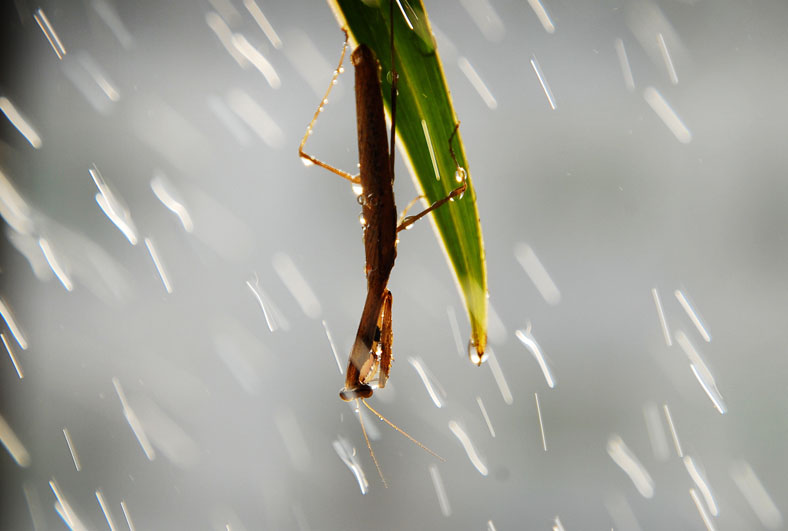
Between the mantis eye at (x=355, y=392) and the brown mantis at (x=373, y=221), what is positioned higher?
the brown mantis at (x=373, y=221)

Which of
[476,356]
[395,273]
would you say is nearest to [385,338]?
[476,356]

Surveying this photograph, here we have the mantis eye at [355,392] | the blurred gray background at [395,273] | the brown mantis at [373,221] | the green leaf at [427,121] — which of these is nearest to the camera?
the green leaf at [427,121]

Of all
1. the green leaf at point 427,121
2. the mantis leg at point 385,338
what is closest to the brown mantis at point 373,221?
the mantis leg at point 385,338

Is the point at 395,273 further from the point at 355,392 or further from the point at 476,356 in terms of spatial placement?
the point at 476,356

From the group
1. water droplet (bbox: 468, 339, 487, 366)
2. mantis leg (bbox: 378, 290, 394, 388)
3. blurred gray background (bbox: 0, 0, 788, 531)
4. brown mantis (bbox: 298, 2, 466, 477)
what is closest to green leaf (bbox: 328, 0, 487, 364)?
water droplet (bbox: 468, 339, 487, 366)

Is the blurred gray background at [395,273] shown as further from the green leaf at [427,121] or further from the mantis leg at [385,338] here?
the green leaf at [427,121]

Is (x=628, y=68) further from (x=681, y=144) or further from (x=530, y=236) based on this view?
(x=530, y=236)

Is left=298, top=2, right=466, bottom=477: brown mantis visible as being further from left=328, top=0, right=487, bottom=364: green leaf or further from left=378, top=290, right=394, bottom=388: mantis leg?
left=328, top=0, right=487, bottom=364: green leaf
